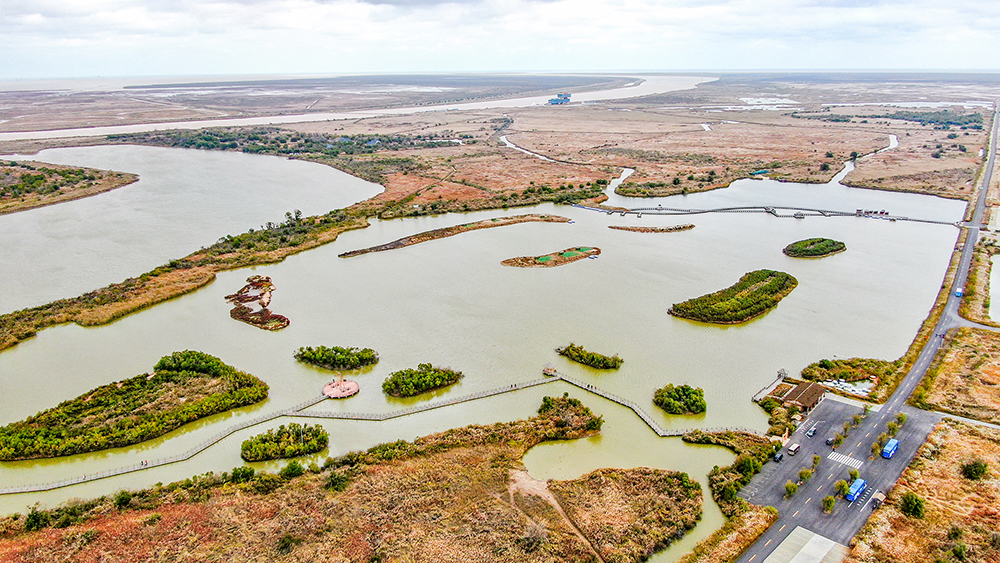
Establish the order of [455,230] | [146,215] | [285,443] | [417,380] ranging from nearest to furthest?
1. [285,443]
2. [417,380]
3. [455,230]
4. [146,215]

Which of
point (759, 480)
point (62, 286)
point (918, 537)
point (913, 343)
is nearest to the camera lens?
point (918, 537)

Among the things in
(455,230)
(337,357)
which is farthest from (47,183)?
(337,357)

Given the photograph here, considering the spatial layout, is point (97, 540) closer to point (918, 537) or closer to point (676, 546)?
point (676, 546)

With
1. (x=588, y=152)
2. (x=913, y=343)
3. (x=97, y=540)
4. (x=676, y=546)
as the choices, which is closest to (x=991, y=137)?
(x=588, y=152)

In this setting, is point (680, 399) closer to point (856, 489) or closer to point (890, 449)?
point (856, 489)

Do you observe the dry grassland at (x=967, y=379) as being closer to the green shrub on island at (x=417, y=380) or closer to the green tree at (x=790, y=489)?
the green tree at (x=790, y=489)
